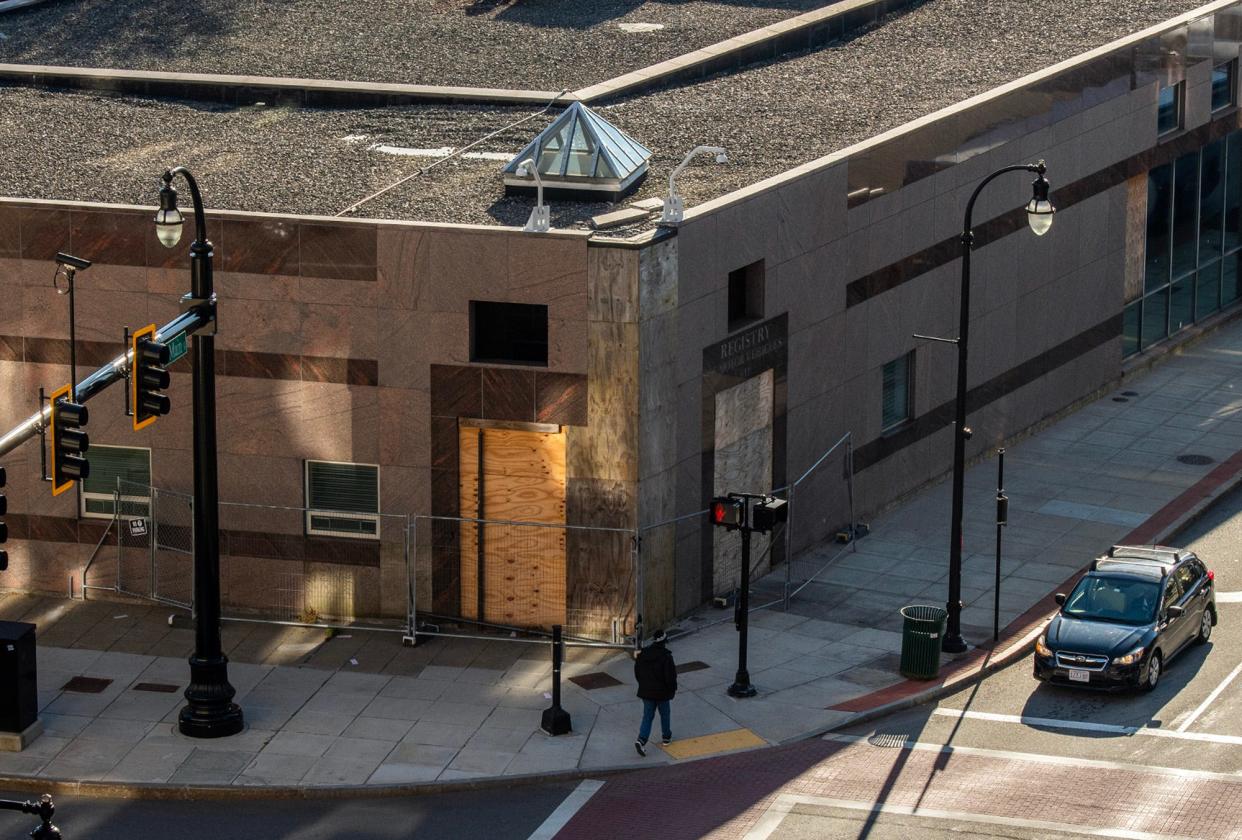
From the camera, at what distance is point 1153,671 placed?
31.9 meters

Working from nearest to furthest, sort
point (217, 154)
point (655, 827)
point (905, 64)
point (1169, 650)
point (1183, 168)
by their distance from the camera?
1. point (655, 827)
2. point (1169, 650)
3. point (217, 154)
4. point (905, 64)
5. point (1183, 168)

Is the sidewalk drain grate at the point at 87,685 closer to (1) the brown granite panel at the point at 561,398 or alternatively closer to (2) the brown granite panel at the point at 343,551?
(2) the brown granite panel at the point at 343,551

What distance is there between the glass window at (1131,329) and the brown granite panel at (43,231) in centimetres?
2495

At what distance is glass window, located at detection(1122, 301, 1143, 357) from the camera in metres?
49.8

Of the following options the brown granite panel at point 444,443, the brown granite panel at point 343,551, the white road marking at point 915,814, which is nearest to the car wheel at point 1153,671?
the white road marking at point 915,814

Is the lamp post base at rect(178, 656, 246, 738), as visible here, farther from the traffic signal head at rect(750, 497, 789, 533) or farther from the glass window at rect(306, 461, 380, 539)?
the traffic signal head at rect(750, 497, 789, 533)

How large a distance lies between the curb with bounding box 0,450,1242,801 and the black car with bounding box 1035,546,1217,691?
1.22 m

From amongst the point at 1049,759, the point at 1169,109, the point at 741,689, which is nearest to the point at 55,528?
the point at 741,689

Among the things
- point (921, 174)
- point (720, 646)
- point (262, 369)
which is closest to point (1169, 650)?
point (720, 646)

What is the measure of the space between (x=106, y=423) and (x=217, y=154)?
20.0 ft

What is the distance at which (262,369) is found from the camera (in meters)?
34.2

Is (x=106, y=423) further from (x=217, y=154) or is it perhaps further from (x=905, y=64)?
(x=905, y=64)

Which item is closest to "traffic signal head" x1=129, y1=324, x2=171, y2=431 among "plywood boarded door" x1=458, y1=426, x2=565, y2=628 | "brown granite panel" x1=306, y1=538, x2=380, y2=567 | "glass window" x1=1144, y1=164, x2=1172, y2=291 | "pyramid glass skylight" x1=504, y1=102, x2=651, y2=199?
"plywood boarded door" x1=458, y1=426, x2=565, y2=628

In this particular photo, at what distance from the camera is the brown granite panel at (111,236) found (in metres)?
34.2
